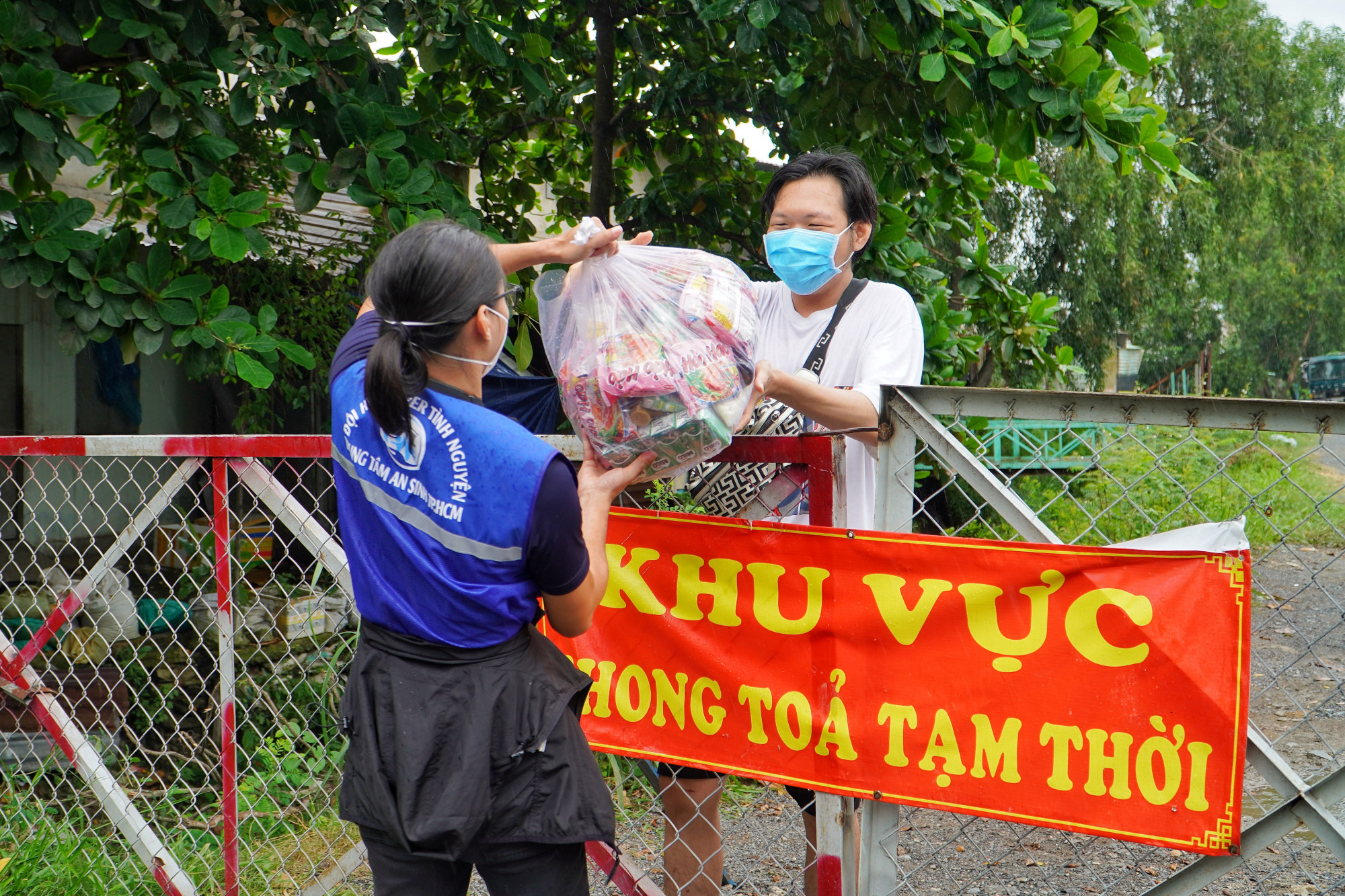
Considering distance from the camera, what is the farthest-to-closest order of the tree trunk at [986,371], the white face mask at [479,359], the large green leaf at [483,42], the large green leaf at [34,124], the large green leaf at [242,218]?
the tree trunk at [986,371] < the large green leaf at [483,42] < the large green leaf at [242,218] < the large green leaf at [34,124] < the white face mask at [479,359]

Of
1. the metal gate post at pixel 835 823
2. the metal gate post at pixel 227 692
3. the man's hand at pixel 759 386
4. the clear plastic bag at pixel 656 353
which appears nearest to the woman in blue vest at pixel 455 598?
the clear plastic bag at pixel 656 353

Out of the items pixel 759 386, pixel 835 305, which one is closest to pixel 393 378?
pixel 759 386

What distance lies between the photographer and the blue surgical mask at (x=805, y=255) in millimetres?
A: 2117

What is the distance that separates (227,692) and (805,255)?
1.70m

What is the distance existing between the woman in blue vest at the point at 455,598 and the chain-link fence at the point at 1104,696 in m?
0.65

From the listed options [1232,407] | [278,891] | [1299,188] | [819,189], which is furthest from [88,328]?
[1299,188]

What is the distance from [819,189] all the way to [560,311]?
739mm

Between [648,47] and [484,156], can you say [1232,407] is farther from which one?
[484,156]

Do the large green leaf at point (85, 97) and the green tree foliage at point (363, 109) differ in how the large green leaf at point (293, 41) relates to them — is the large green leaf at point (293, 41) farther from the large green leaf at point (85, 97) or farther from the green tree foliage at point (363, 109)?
the large green leaf at point (85, 97)

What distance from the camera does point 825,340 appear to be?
208 cm

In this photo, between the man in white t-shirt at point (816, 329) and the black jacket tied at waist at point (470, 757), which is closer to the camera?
the black jacket tied at waist at point (470, 757)

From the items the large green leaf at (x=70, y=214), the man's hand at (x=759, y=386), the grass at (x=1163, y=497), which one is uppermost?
the large green leaf at (x=70, y=214)

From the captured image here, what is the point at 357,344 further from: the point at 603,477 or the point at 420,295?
the point at 603,477

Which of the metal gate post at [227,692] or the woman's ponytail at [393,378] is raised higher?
the woman's ponytail at [393,378]
